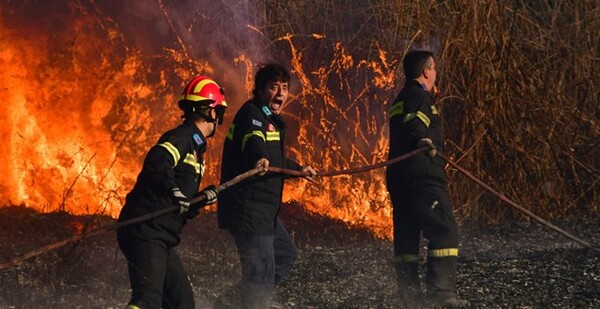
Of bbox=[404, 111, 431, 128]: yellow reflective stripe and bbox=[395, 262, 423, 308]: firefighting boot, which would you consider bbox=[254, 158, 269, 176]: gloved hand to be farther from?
bbox=[395, 262, 423, 308]: firefighting boot

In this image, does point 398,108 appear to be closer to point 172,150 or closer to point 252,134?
point 252,134

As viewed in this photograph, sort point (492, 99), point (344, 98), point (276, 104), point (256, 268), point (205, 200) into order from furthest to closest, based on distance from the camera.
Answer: point (344, 98), point (492, 99), point (276, 104), point (256, 268), point (205, 200)

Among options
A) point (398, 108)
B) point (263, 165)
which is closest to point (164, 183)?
point (263, 165)

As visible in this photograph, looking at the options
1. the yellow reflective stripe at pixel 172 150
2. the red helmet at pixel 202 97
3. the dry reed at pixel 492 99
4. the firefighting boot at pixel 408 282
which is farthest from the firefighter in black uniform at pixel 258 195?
the dry reed at pixel 492 99

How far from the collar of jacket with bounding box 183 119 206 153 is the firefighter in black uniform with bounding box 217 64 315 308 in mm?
585

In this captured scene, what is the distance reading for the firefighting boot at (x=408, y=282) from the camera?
24.3ft

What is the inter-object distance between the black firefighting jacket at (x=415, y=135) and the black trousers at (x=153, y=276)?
6.95ft

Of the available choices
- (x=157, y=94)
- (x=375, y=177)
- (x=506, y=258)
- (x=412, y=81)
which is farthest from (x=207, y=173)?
(x=412, y=81)

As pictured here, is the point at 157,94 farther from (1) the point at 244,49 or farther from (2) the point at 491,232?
(2) the point at 491,232

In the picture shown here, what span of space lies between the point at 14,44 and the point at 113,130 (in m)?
1.27

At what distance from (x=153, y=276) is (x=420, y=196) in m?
2.34

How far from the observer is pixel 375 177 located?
10.9m

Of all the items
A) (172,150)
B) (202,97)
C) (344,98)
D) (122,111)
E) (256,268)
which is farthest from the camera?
(344,98)

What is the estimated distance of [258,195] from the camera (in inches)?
261
